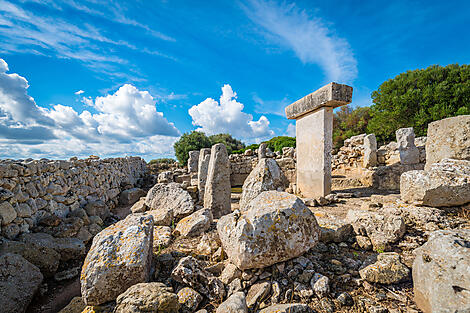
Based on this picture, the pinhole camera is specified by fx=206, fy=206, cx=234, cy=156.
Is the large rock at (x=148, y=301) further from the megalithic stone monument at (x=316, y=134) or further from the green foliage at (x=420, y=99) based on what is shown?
the green foliage at (x=420, y=99)

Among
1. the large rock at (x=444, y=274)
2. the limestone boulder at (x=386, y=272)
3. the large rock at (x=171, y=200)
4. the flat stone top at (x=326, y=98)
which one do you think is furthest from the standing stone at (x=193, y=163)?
the large rock at (x=444, y=274)

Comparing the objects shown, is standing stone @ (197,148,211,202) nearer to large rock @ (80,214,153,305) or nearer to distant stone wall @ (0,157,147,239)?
distant stone wall @ (0,157,147,239)

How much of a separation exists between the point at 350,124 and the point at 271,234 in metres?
22.0

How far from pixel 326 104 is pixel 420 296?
4594mm

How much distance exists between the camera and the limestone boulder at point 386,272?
73.6 inches

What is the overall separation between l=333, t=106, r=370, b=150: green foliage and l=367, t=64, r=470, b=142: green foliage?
232cm

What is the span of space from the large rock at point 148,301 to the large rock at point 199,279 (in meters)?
0.26

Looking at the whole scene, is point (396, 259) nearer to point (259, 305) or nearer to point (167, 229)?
point (259, 305)

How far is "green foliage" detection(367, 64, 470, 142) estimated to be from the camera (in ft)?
45.1

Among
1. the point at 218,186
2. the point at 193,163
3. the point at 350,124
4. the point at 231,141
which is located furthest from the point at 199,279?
the point at 231,141

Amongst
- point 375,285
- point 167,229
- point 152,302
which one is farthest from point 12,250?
point 375,285

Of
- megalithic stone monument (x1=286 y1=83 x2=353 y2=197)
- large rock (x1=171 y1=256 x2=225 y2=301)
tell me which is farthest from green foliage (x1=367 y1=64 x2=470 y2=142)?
large rock (x1=171 y1=256 x2=225 y2=301)

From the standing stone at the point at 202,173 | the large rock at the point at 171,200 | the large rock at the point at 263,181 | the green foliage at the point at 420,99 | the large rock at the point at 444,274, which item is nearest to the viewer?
the large rock at the point at 444,274

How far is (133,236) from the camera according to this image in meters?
2.37
